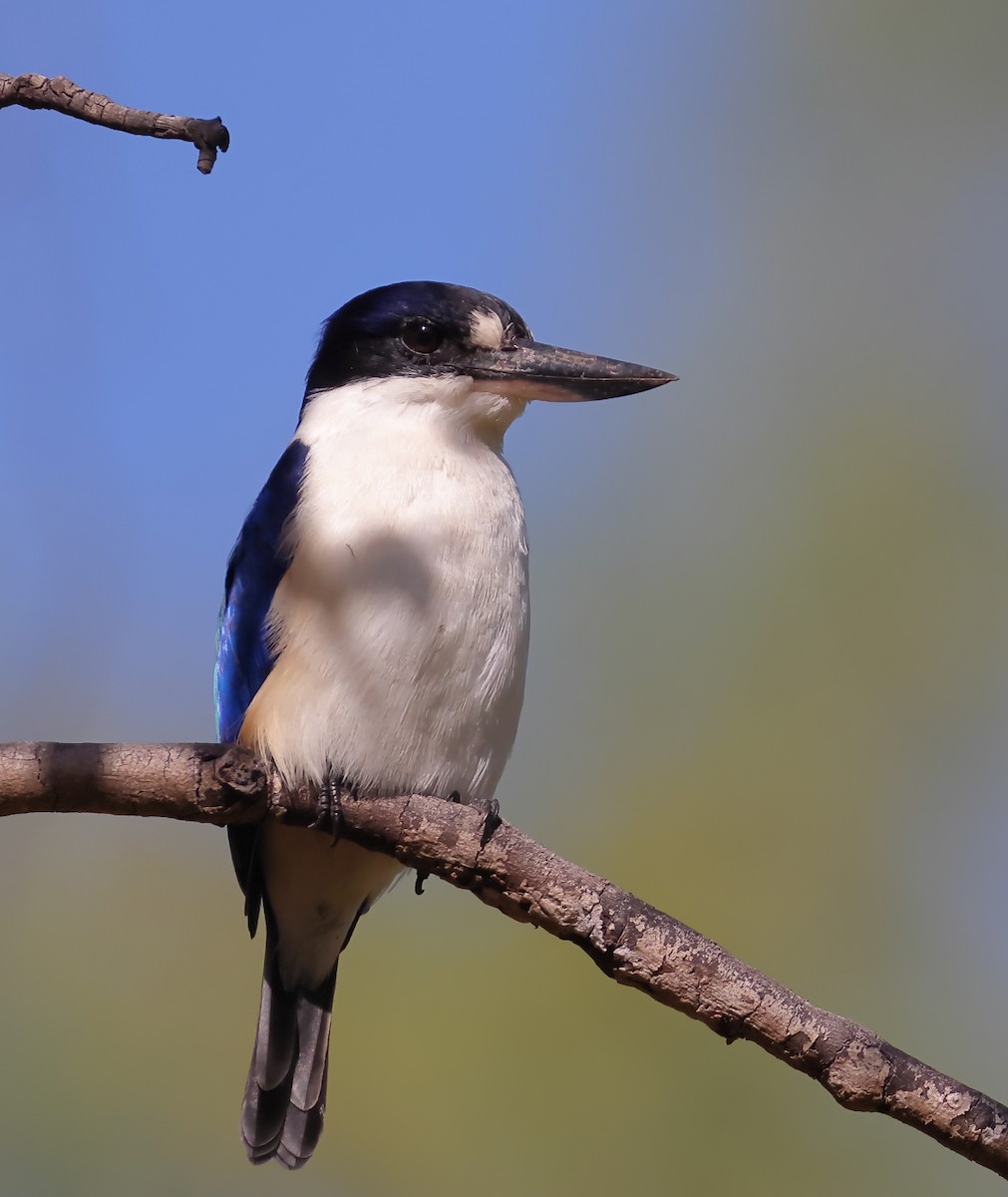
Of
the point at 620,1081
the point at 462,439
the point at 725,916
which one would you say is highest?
the point at 462,439

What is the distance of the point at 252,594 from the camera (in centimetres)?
376

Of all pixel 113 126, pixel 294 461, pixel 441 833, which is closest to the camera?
pixel 113 126

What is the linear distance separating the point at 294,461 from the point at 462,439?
0.42 metres

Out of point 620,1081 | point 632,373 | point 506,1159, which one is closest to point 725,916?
point 620,1081

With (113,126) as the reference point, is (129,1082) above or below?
below

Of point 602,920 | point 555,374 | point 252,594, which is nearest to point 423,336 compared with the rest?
point 555,374

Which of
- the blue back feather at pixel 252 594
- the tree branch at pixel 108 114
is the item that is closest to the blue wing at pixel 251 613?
the blue back feather at pixel 252 594

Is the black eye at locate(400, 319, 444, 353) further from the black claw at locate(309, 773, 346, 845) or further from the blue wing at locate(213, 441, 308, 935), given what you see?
the black claw at locate(309, 773, 346, 845)

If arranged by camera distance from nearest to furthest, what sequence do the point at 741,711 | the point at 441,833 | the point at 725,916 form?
the point at 441,833, the point at 725,916, the point at 741,711

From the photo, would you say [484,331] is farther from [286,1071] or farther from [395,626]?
[286,1071]

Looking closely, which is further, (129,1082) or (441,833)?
(129,1082)

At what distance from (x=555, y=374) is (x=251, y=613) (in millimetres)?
984

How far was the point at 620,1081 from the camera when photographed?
5.86m

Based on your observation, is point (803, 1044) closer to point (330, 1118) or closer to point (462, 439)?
point (462, 439)
